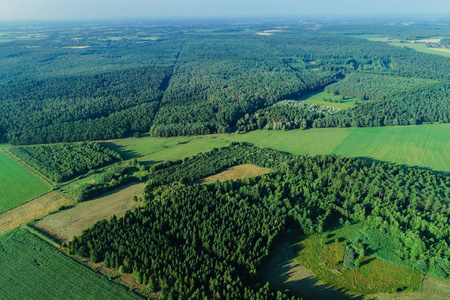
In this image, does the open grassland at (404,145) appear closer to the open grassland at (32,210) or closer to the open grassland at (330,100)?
the open grassland at (330,100)

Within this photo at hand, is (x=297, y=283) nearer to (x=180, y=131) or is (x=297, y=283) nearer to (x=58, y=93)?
(x=180, y=131)

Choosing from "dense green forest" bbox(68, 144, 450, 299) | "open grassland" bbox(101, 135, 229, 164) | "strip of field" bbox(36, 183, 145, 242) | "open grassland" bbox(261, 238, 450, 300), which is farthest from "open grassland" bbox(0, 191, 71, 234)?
"open grassland" bbox(261, 238, 450, 300)

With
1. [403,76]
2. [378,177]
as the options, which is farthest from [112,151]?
[403,76]

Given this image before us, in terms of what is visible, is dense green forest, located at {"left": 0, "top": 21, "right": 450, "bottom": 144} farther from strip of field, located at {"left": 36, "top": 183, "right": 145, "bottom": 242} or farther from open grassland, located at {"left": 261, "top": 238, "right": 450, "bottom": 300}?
open grassland, located at {"left": 261, "top": 238, "right": 450, "bottom": 300}

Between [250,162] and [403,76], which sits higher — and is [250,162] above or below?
below

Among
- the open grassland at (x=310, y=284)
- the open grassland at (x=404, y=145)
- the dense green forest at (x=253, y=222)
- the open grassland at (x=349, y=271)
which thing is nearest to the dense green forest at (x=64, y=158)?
the dense green forest at (x=253, y=222)

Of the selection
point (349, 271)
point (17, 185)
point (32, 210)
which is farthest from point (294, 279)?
point (17, 185)
